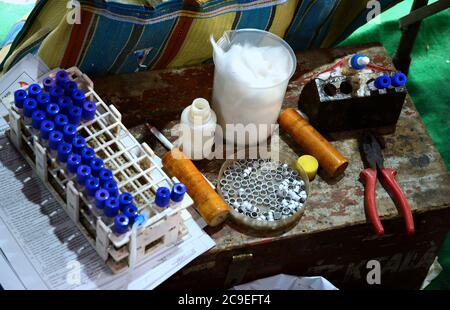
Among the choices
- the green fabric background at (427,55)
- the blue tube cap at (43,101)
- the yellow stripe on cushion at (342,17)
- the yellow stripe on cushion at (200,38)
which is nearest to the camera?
the blue tube cap at (43,101)

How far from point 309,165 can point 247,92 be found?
199 millimetres

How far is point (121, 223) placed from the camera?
117 centimetres

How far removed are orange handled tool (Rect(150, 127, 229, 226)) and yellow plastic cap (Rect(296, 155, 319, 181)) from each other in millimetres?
192

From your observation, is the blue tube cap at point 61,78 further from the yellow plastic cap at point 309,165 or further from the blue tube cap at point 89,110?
the yellow plastic cap at point 309,165

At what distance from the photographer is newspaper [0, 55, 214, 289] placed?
4.10ft

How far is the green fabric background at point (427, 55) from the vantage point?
190cm

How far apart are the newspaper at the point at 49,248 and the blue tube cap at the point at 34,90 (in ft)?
0.47

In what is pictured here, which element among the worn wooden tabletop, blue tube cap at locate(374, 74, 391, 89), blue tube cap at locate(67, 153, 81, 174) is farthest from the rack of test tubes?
blue tube cap at locate(374, 74, 391, 89)

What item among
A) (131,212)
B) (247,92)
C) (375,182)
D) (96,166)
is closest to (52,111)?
(96,166)

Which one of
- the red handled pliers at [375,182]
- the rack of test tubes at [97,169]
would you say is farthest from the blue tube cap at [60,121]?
the red handled pliers at [375,182]

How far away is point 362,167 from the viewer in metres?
1.47

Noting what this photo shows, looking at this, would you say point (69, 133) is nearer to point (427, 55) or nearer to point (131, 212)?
point (131, 212)

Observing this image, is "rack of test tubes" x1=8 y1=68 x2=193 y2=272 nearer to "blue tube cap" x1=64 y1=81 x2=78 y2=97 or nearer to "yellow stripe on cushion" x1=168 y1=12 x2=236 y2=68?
"blue tube cap" x1=64 y1=81 x2=78 y2=97
